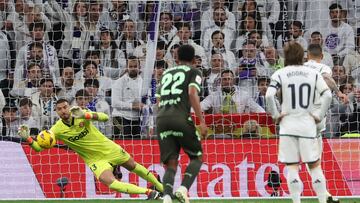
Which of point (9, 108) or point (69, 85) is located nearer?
point (9, 108)

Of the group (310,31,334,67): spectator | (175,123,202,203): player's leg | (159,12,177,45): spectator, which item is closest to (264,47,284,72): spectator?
(310,31,334,67): spectator

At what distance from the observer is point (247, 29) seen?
59.1 ft

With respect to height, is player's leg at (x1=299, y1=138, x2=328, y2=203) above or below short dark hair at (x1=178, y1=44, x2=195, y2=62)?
below

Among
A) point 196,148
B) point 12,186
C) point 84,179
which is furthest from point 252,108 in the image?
Answer: point 196,148

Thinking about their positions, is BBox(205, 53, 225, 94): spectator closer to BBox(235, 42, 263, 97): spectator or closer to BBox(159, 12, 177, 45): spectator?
BBox(235, 42, 263, 97): spectator

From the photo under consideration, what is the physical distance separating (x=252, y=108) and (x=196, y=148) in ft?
19.0

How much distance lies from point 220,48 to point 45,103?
130 inches

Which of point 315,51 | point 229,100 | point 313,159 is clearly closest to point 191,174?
point 313,159

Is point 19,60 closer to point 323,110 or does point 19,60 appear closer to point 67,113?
point 67,113

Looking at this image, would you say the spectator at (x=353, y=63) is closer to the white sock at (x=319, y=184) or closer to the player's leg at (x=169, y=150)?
the white sock at (x=319, y=184)

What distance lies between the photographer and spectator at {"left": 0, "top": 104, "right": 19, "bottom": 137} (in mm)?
17062

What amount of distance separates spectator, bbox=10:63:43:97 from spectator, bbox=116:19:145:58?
1.60 meters

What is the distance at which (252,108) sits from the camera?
17.0 m

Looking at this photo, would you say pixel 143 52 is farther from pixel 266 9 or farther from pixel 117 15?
pixel 266 9
